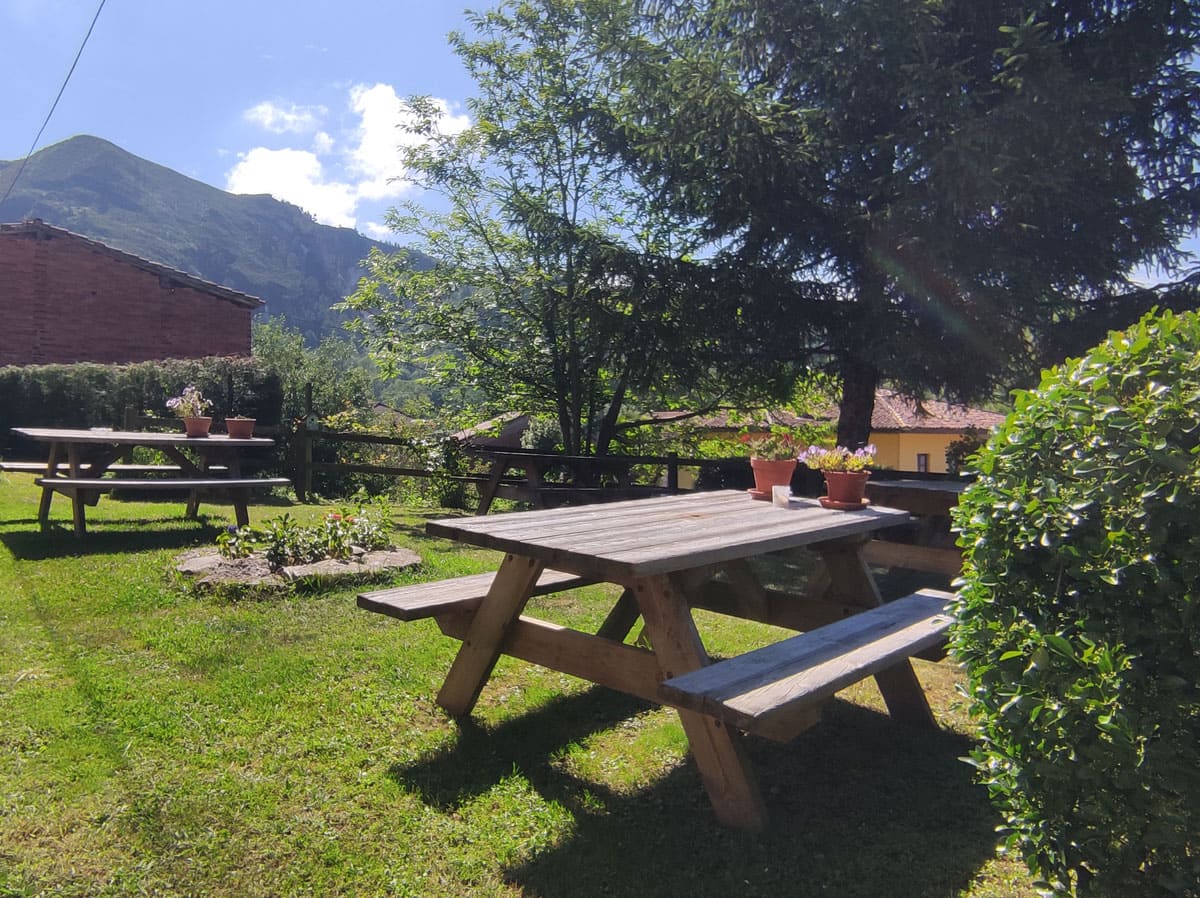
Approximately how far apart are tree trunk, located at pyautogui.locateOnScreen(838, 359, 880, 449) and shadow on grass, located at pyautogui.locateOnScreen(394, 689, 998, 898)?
5621 mm

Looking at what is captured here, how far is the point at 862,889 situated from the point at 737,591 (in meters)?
1.70

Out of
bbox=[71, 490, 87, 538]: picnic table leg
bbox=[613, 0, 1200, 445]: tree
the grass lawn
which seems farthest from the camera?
bbox=[613, 0, 1200, 445]: tree

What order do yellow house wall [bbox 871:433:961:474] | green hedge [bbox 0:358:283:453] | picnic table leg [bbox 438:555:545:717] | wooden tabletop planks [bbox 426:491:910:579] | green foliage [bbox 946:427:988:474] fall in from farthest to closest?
yellow house wall [bbox 871:433:961:474] → green foliage [bbox 946:427:988:474] → green hedge [bbox 0:358:283:453] → picnic table leg [bbox 438:555:545:717] → wooden tabletop planks [bbox 426:491:910:579]

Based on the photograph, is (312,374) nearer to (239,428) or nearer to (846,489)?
(239,428)

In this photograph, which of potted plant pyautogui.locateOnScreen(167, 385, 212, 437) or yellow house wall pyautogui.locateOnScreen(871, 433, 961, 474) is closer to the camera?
potted plant pyautogui.locateOnScreen(167, 385, 212, 437)

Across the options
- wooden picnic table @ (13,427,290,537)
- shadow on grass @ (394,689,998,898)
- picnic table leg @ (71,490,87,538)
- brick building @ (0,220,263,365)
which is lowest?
shadow on grass @ (394,689,998,898)

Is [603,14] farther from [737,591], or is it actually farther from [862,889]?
[862,889]

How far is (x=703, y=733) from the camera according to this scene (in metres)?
2.51

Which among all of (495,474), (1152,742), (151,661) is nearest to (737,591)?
(1152,742)

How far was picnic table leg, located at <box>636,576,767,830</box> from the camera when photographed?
8.09 ft

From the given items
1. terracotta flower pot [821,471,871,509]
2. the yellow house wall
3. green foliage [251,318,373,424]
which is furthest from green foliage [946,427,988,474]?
the yellow house wall

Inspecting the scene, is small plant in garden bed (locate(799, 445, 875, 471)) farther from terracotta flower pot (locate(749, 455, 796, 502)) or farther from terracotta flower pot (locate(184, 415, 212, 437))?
terracotta flower pot (locate(184, 415, 212, 437))

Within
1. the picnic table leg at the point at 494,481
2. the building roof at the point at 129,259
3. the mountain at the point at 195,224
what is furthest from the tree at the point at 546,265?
the mountain at the point at 195,224

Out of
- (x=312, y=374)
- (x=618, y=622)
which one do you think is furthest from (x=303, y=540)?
(x=312, y=374)
